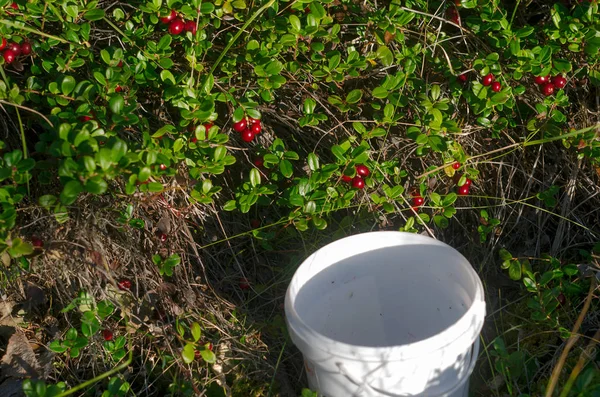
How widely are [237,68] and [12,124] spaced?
0.72 metres

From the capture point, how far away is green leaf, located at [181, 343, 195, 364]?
74.2 inches

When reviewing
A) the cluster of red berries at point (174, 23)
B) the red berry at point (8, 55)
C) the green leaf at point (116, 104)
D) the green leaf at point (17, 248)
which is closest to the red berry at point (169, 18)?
the cluster of red berries at point (174, 23)

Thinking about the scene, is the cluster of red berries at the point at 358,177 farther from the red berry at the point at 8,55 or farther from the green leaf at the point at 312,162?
the red berry at the point at 8,55

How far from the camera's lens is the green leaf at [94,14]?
189 cm

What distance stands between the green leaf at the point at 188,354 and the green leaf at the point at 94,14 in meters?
0.95

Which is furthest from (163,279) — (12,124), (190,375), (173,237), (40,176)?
(12,124)

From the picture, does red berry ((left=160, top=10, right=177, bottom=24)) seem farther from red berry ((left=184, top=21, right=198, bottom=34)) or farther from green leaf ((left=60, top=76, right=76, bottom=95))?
green leaf ((left=60, top=76, right=76, bottom=95))

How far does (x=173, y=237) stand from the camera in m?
2.14

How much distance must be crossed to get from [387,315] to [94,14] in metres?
1.26

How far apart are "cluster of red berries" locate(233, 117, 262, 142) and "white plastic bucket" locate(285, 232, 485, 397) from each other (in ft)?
1.37

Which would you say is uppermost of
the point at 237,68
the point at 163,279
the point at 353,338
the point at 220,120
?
the point at 237,68

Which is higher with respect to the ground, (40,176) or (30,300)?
(40,176)

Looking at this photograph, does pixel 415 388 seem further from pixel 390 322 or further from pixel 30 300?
pixel 30 300

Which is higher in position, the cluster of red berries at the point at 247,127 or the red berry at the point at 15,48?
the red berry at the point at 15,48
